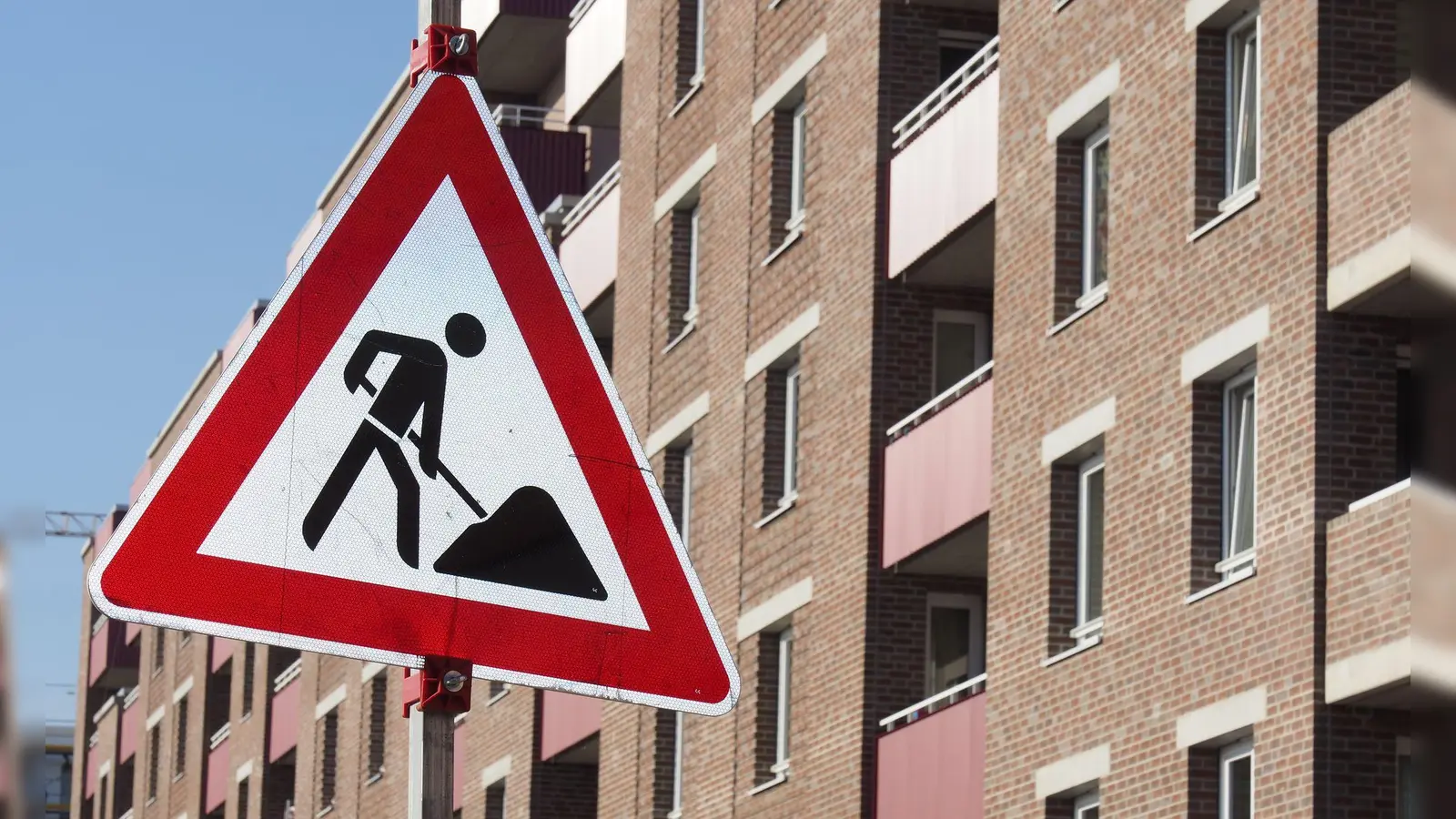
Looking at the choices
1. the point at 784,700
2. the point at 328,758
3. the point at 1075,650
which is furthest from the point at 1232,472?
the point at 328,758

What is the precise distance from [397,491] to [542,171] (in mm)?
35651

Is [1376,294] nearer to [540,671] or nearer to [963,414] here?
[963,414]

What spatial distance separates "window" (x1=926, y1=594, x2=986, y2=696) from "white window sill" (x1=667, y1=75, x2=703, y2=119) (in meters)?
9.42

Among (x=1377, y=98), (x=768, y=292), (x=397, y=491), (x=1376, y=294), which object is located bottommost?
(x=397, y=491)

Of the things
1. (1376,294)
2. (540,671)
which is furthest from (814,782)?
(540,671)

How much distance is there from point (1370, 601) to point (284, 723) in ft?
130

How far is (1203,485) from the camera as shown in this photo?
62.9 feet

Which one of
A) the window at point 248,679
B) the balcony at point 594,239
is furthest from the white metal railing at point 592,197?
the window at point 248,679

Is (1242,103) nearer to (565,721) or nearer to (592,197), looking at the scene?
(565,721)

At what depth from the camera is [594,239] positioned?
3691 cm

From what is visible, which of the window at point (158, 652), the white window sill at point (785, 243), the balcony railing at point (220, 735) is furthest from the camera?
the window at point (158, 652)

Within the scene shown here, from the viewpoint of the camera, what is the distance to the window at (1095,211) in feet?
71.5

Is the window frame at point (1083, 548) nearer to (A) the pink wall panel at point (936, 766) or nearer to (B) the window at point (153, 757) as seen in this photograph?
(A) the pink wall panel at point (936, 766)

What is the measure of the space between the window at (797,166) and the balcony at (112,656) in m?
46.5
